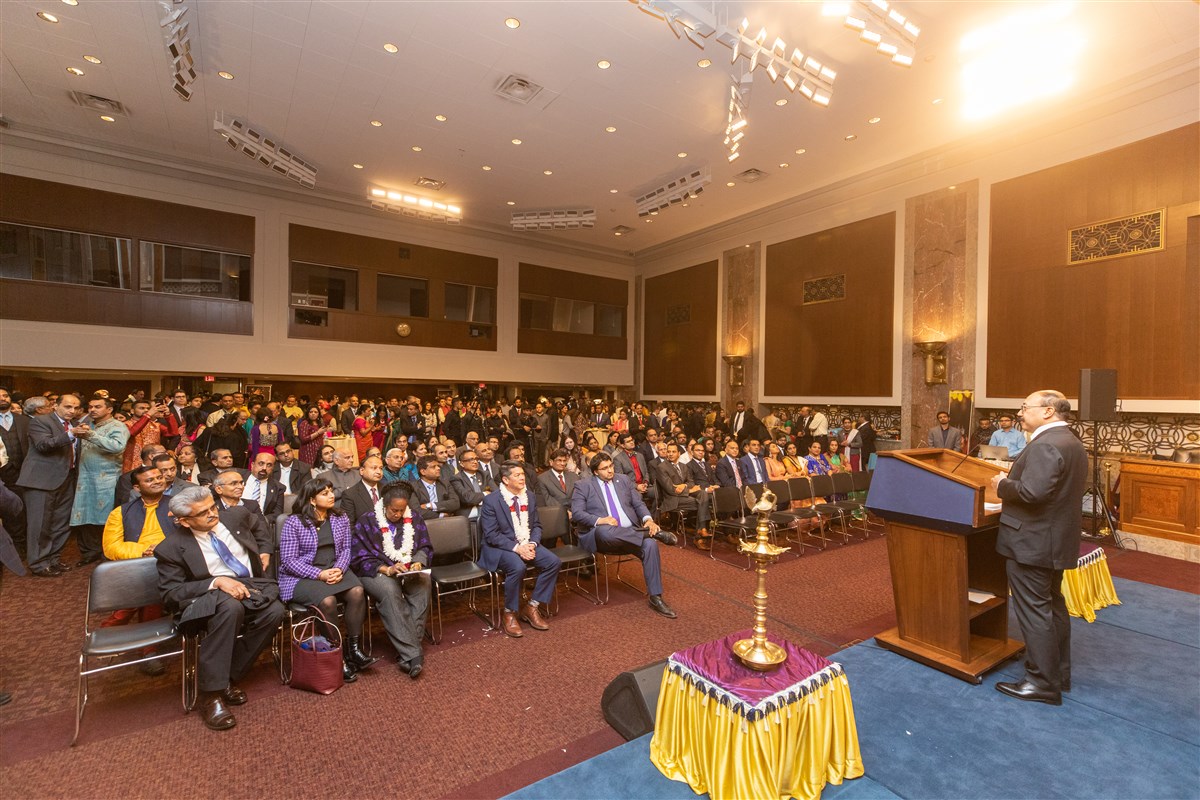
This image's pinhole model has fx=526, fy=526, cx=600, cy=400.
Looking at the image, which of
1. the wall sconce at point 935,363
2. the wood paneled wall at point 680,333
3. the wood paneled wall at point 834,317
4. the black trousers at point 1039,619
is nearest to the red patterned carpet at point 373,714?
the black trousers at point 1039,619

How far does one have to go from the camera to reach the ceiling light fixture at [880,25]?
5.04 m

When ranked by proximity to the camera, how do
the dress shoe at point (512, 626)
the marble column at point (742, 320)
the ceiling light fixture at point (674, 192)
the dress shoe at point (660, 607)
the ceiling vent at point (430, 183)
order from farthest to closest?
the marble column at point (742, 320)
the ceiling vent at point (430, 183)
the ceiling light fixture at point (674, 192)
the dress shoe at point (660, 607)
the dress shoe at point (512, 626)

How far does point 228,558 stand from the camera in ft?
11.0

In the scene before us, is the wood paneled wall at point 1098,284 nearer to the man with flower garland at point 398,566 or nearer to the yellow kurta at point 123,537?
the man with flower garland at point 398,566

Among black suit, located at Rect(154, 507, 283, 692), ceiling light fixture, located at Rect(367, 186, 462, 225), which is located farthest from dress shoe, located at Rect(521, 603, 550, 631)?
ceiling light fixture, located at Rect(367, 186, 462, 225)

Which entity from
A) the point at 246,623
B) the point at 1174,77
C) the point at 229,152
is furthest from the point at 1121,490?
the point at 229,152

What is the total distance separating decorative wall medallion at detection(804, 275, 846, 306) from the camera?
38.5ft

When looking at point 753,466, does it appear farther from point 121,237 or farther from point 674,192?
point 121,237

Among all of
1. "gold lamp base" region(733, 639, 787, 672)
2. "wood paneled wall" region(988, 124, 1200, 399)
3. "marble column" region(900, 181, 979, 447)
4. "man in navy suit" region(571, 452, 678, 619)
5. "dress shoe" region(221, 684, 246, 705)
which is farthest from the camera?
"marble column" region(900, 181, 979, 447)

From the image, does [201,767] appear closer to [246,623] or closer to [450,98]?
[246,623]

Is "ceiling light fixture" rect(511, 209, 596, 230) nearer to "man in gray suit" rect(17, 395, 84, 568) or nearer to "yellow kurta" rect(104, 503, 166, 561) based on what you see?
"man in gray suit" rect(17, 395, 84, 568)

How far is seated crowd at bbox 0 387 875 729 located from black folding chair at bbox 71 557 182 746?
169 millimetres

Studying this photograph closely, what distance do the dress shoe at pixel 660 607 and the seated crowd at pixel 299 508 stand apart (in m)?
0.01

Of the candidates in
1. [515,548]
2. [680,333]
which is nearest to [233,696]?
[515,548]
